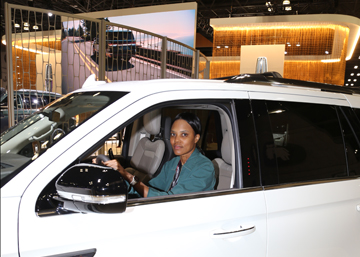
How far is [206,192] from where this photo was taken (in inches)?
51.6

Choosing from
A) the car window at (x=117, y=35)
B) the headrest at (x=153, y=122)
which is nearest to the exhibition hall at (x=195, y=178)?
the headrest at (x=153, y=122)

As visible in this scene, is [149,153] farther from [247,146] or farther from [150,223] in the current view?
[150,223]

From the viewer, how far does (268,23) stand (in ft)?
32.8

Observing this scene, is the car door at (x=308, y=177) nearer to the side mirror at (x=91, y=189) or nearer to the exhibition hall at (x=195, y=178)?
the exhibition hall at (x=195, y=178)

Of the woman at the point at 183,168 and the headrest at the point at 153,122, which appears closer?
the woman at the point at 183,168

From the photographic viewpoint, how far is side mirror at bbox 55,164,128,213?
0.96m

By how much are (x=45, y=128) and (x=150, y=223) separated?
701 mm

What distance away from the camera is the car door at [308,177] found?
1.43m

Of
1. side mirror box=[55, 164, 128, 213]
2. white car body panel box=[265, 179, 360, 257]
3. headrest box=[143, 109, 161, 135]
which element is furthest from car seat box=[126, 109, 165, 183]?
side mirror box=[55, 164, 128, 213]

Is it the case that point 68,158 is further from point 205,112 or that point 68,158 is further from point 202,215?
point 205,112

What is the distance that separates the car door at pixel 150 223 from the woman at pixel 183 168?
289mm

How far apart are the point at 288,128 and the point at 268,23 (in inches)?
370

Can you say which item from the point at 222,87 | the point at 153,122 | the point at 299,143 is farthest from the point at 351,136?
the point at 153,122

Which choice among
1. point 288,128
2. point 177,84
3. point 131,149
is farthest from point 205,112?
point 177,84
